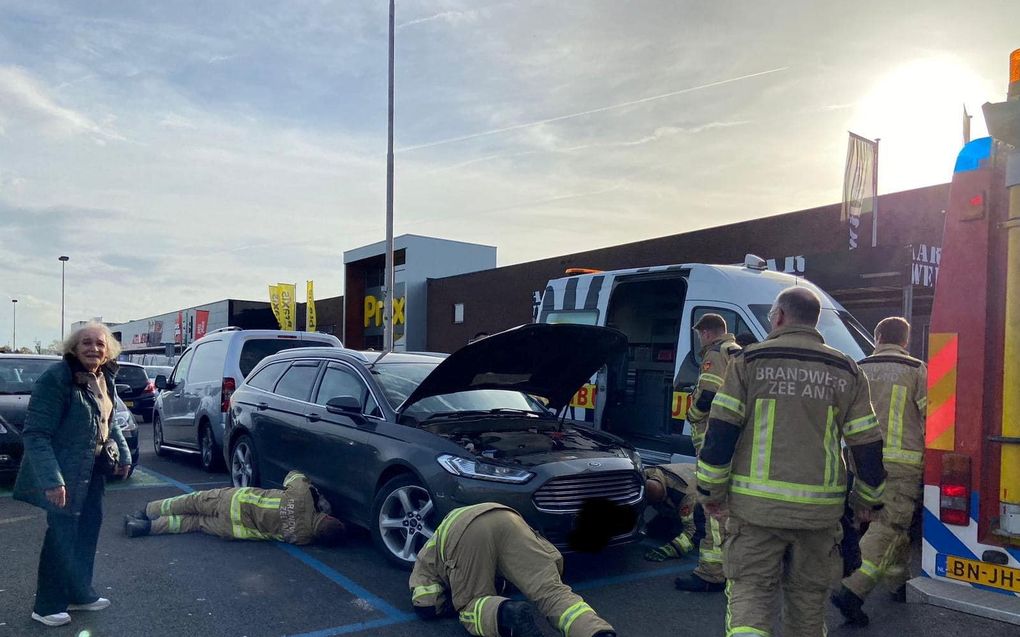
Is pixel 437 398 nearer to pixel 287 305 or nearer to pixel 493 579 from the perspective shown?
pixel 493 579

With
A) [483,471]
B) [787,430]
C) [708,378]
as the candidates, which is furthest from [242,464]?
[787,430]

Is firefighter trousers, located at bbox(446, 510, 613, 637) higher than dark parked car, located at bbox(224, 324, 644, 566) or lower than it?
lower

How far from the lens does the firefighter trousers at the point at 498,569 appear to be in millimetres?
4188

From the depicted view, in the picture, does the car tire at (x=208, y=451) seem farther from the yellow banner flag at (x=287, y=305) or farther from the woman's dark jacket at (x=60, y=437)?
the yellow banner flag at (x=287, y=305)

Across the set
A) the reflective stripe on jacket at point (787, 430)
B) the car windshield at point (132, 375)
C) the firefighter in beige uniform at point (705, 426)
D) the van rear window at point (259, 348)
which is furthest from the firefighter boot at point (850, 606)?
the car windshield at point (132, 375)

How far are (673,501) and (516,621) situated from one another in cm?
250

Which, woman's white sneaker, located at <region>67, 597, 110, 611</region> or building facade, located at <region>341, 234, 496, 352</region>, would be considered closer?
woman's white sneaker, located at <region>67, 597, 110, 611</region>

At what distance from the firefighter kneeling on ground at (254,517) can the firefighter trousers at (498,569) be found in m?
2.18

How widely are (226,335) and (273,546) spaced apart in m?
5.05

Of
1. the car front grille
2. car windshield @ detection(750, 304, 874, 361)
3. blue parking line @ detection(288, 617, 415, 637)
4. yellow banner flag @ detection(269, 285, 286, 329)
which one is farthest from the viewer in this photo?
yellow banner flag @ detection(269, 285, 286, 329)

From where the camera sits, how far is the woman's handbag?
4727 mm

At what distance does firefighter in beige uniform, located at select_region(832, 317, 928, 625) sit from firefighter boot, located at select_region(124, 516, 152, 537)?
5.27 meters

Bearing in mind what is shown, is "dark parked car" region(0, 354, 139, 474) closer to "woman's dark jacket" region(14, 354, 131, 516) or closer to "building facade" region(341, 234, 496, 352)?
"woman's dark jacket" region(14, 354, 131, 516)

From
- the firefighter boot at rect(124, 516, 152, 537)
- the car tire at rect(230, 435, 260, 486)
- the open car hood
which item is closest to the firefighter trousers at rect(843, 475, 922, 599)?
the open car hood
